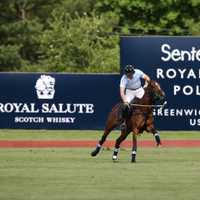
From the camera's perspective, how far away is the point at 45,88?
1368 inches

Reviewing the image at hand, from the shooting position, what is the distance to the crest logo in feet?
114

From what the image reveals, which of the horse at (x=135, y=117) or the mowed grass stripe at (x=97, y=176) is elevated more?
the horse at (x=135, y=117)

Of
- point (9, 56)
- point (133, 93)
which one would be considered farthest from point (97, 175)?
point (9, 56)

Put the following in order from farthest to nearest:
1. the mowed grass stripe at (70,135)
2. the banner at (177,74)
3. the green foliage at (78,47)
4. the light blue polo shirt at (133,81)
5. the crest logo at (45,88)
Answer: the green foliage at (78,47) → the crest logo at (45,88) → the banner at (177,74) → the mowed grass stripe at (70,135) → the light blue polo shirt at (133,81)

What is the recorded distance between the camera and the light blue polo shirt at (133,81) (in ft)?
74.8

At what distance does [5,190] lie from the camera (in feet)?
51.6

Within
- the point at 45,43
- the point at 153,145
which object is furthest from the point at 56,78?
the point at 45,43

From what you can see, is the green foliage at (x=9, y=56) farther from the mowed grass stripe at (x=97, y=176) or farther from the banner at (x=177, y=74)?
the mowed grass stripe at (x=97, y=176)

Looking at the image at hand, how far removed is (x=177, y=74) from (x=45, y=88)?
179 inches

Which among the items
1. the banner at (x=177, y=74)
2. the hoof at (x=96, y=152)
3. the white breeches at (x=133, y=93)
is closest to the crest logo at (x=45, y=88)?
the banner at (x=177, y=74)

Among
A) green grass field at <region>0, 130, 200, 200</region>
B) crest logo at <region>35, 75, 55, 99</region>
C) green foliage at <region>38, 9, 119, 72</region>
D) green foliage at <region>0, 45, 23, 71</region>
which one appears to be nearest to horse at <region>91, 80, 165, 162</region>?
green grass field at <region>0, 130, 200, 200</region>

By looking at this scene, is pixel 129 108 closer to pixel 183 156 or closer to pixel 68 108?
pixel 183 156

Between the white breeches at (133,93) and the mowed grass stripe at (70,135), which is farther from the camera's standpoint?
the mowed grass stripe at (70,135)

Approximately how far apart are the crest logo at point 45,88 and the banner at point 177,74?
2.66 meters
